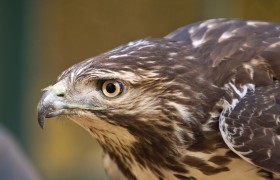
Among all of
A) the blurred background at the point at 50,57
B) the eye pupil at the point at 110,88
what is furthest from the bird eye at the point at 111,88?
the blurred background at the point at 50,57

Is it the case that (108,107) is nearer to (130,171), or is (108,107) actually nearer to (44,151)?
(130,171)

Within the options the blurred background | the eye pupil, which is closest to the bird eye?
the eye pupil

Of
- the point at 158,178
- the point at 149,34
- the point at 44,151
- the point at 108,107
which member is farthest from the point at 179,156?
the point at 44,151

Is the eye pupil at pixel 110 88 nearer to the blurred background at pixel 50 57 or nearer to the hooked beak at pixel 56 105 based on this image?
the hooked beak at pixel 56 105

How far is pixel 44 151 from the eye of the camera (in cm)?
716

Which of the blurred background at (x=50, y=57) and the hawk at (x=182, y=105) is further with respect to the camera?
the blurred background at (x=50, y=57)

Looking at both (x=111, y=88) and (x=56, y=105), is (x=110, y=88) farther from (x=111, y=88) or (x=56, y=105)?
(x=56, y=105)

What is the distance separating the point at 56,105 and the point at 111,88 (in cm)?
20

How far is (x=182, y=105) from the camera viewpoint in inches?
128

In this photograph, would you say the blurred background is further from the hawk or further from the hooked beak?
the hooked beak

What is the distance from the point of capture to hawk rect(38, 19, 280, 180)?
312 centimetres

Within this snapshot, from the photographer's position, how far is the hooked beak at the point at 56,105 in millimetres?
3086

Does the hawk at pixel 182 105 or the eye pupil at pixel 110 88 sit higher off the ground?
the eye pupil at pixel 110 88

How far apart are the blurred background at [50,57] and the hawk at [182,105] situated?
9.78 ft
